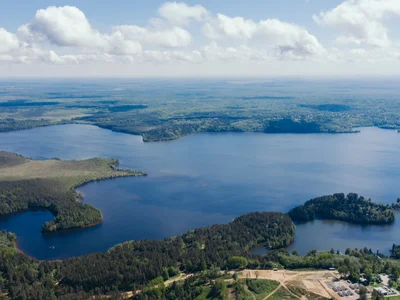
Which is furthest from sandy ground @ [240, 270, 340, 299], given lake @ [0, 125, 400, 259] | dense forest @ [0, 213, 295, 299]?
lake @ [0, 125, 400, 259]

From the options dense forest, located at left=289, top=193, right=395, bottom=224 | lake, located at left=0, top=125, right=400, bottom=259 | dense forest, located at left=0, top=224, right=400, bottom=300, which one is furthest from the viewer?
dense forest, located at left=289, top=193, right=395, bottom=224

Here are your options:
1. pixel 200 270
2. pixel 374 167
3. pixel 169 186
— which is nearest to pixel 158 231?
pixel 200 270

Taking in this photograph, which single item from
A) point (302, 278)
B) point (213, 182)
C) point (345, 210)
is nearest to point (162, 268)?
point (302, 278)

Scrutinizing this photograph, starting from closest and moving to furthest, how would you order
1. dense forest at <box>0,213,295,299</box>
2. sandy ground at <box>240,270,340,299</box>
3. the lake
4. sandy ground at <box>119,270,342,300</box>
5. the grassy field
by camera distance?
sandy ground at <box>119,270,342,300</box>, sandy ground at <box>240,270,340,299</box>, dense forest at <box>0,213,295,299</box>, the lake, the grassy field

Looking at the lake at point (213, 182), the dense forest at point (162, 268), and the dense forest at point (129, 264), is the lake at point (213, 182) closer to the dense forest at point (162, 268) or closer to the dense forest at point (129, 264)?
the dense forest at point (129, 264)

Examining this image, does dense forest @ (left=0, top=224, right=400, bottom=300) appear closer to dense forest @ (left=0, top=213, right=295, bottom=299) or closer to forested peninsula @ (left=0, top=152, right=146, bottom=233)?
dense forest @ (left=0, top=213, right=295, bottom=299)

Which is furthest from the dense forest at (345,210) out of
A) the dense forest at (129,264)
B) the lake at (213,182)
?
the dense forest at (129,264)

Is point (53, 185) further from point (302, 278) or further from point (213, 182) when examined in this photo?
point (302, 278)
